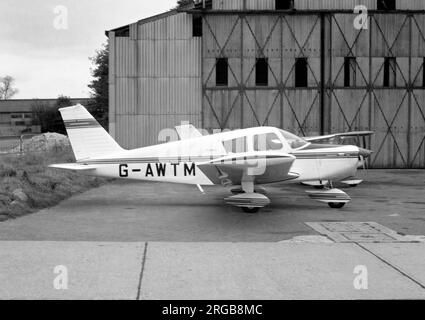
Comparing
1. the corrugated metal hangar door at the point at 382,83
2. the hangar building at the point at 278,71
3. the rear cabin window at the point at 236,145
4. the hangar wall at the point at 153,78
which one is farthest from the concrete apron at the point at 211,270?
the corrugated metal hangar door at the point at 382,83

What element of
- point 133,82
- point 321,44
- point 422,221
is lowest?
point 422,221

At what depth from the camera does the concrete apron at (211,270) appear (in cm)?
564

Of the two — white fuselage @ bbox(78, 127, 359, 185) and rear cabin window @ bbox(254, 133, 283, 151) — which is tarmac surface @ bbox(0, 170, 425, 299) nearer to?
white fuselage @ bbox(78, 127, 359, 185)

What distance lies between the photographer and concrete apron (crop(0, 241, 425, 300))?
564 cm

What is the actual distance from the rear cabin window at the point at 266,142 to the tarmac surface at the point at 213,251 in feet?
4.90

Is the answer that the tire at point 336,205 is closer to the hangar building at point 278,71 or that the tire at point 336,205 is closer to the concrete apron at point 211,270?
the concrete apron at point 211,270

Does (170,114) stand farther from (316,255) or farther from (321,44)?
(316,255)

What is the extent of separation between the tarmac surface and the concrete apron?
1cm

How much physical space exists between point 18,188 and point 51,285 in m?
7.71

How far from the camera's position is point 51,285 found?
5824mm

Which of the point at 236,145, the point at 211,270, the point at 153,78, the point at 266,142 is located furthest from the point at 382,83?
the point at 211,270

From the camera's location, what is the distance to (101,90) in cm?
6166

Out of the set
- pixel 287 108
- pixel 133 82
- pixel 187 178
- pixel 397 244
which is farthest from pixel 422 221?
pixel 133 82

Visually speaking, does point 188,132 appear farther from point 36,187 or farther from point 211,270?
point 211,270
